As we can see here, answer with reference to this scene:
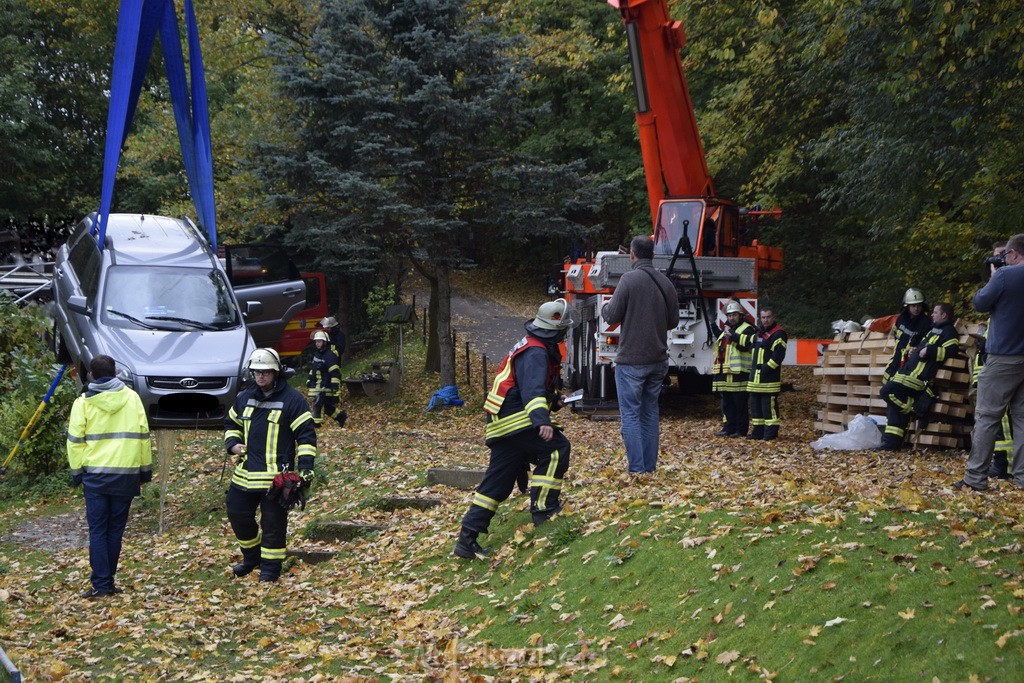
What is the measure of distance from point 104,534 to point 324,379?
881 centimetres

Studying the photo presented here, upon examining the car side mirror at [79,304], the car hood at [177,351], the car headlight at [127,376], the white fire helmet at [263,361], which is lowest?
the car headlight at [127,376]

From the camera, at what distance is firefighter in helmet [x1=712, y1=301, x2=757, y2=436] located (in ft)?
49.1

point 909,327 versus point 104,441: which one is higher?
point 909,327

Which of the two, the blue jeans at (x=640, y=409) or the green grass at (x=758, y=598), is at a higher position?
the blue jeans at (x=640, y=409)

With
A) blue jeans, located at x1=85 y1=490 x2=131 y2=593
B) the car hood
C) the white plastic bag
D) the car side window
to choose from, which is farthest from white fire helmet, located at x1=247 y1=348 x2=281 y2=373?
the white plastic bag

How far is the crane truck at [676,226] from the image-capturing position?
17016 mm

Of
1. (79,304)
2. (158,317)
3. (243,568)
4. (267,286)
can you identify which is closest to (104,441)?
(243,568)

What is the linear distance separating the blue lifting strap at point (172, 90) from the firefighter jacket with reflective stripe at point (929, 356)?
9104 millimetres

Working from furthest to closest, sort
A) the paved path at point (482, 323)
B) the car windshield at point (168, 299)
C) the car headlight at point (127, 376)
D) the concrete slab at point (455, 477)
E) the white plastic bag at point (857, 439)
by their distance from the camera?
1. the paved path at point (482, 323)
2. the car windshield at point (168, 299)
3. the white plastic bag at point (857, 439)
4. the car headlight at point (127, 376)
5. the concrete slab at point (455, 477)

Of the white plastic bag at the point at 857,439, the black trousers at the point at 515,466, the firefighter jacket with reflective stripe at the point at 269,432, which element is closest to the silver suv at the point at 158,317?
the firefighter jacket with reflective stripe at the point at 269,432

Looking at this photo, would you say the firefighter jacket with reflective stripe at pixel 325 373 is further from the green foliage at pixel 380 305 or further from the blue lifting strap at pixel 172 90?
the green foliage at pixel 380 305

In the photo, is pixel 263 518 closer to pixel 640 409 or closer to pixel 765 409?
pixel 640 409

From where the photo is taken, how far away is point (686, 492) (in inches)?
360

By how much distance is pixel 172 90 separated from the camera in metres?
15.4
